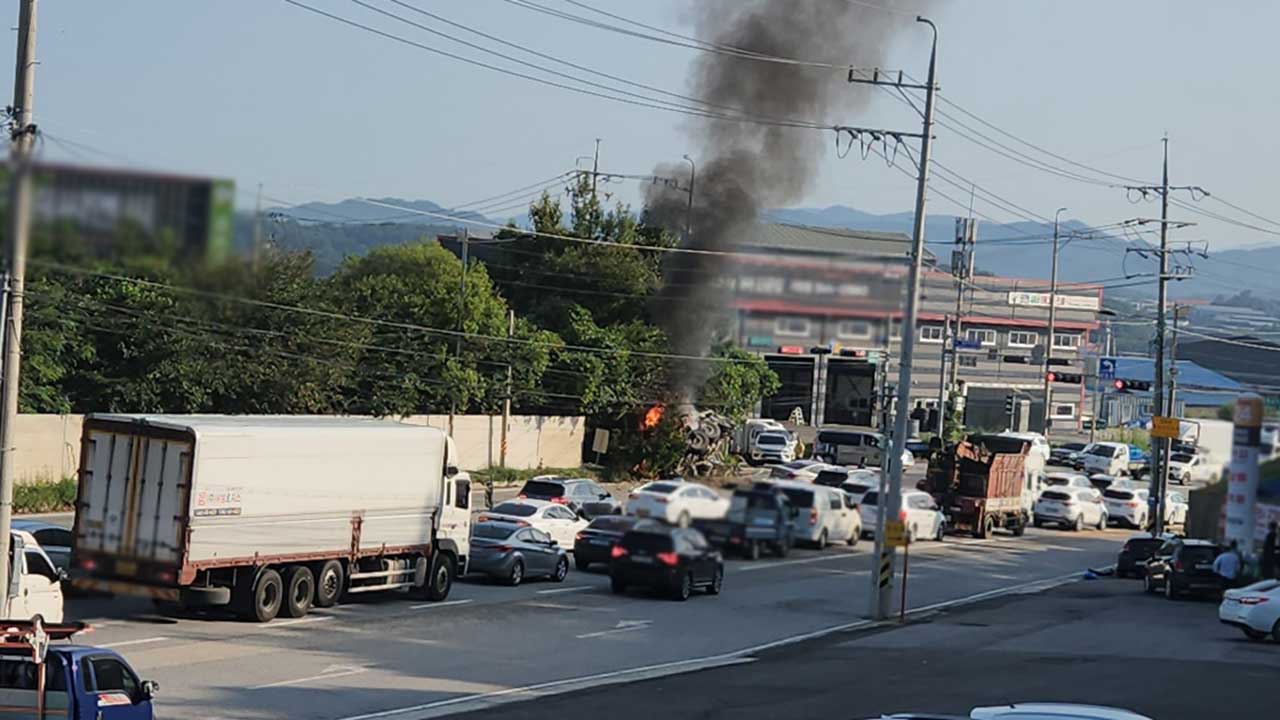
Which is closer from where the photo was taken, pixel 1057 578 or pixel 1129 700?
pixel 1129 700

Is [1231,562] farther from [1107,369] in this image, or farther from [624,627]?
[624,627]

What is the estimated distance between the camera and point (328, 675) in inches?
995

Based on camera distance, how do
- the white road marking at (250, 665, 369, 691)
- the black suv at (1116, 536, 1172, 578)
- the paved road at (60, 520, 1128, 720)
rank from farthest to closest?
the black suv at (1116, 536, 1172, 578), the white road marking at (250, 665, 369, 691), the paved road at (60, 520, 1128, 720)

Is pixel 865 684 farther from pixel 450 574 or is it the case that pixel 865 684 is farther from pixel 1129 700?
pixel 450 574

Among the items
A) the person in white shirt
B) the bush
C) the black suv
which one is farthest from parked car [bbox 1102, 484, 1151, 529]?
the person in white shirt

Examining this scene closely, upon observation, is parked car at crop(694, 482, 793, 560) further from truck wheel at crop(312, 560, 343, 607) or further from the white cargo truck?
truck wheel at crop(312, 560, 343, 607)

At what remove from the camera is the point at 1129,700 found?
25.9m

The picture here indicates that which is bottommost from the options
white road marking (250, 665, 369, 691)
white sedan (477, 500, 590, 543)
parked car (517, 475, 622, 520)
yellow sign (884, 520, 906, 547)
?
white road marking (250, 665, 369, 691)

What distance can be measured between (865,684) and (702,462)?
1629 centimetres

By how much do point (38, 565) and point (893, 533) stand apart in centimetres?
1472

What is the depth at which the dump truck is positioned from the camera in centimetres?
4397

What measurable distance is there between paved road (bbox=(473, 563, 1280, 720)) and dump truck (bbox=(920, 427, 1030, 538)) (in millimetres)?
4585

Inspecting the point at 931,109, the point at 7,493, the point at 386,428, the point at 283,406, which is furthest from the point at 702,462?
the point at 283,406

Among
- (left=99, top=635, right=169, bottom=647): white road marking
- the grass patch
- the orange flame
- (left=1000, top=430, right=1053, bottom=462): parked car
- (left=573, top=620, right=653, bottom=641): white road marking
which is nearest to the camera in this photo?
the orange flame
